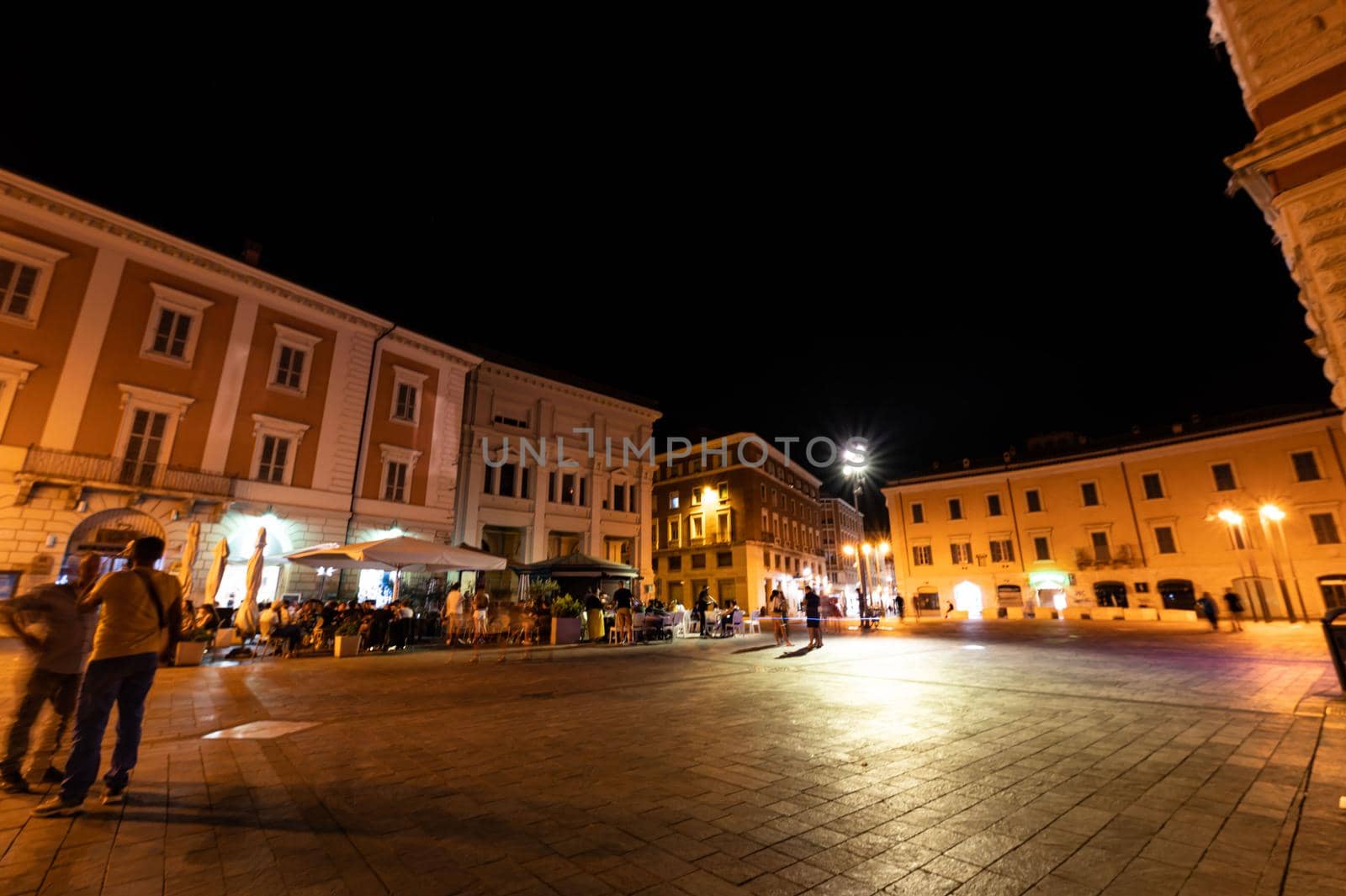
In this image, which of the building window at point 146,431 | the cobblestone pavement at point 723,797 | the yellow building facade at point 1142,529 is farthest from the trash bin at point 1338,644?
the yellow building facade at point 1142,529

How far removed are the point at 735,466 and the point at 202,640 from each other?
126 ft

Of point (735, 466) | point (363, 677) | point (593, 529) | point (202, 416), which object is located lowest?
point (363, 677)

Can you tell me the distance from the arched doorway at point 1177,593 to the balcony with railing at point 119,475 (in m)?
47.5

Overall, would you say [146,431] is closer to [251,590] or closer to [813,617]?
[251,590]

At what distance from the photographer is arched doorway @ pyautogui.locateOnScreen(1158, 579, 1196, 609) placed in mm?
32438

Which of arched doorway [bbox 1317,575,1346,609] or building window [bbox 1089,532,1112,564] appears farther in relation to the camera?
building window [bbox 1089,532,1112,564]

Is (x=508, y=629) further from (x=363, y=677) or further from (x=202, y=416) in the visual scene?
(x=202, y=416)

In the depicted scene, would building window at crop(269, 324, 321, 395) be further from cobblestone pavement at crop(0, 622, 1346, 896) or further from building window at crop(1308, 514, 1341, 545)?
building window at crop(1308, 514, 1341, 545)

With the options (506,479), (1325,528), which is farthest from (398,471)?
(1325,528)

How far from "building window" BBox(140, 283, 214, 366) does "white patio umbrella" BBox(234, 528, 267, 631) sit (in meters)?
9.34

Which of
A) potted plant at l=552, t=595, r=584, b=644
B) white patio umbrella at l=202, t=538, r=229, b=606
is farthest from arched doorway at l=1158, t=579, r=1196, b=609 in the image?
white patio umbrella at l=202, t=538, r=229, b=606

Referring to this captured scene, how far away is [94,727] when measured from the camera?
142 inches

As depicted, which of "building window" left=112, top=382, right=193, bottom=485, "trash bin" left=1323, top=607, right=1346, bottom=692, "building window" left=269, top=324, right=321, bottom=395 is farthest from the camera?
"building window" left=269, top=324, right=321, bottom=395

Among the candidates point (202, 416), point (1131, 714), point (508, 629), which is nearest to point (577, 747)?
point (1131, 714)
